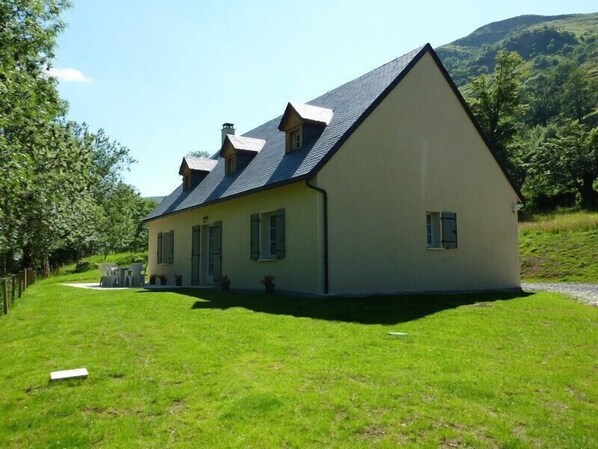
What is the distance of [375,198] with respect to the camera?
45.2 ft

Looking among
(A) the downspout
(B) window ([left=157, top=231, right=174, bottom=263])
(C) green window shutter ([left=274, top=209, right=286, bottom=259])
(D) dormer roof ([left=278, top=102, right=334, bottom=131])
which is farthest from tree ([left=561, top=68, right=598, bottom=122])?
(A) the downspout

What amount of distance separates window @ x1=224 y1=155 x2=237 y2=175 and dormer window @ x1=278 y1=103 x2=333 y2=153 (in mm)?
3760

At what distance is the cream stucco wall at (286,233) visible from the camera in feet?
42.8

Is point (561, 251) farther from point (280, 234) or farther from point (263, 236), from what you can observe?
point (280, 234)

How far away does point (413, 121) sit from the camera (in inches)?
582

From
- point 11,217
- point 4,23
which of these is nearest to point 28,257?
point 11,217

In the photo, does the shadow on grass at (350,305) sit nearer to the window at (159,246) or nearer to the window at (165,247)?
the window at (165,247)

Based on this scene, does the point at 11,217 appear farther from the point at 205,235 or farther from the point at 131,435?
the point at 131,435

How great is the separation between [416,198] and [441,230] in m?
1.36

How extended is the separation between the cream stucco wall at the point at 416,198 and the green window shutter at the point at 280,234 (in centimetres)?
188

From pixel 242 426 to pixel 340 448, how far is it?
0.86 m

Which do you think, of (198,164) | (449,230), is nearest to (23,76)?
(449,230)

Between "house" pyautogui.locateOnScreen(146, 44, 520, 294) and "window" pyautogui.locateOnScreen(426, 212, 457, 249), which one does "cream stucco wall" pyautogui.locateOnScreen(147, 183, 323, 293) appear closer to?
"house" pyautogui.locateOnScreen(146, 44, 520, 294)

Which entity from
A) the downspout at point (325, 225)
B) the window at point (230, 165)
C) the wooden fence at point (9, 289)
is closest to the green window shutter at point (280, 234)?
the downspout at point (325, 225)
